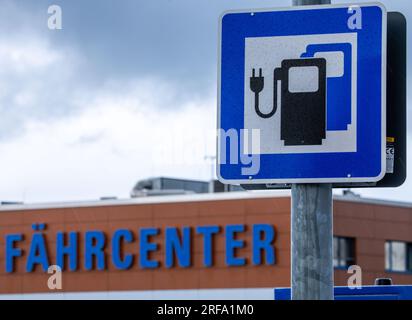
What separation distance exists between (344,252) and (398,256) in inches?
148

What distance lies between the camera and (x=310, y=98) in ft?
14.7

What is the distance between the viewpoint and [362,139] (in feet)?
14.8

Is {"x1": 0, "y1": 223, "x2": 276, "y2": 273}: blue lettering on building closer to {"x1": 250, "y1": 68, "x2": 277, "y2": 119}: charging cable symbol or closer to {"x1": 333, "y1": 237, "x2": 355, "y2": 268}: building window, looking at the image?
{"x1": 333, "y1": 237, "x2": 355, "y2": 268}: building window

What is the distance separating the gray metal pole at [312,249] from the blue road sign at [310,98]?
134mm

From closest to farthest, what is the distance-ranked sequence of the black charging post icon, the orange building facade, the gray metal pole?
the gray metal pole
the black charging post icon
the orange building facade

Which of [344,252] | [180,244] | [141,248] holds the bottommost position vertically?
[344,252]

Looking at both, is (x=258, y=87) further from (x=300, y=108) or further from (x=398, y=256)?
(x=398, y=256)

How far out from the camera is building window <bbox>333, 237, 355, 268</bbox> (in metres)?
54.3

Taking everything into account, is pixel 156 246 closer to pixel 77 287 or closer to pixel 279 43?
pixel 77 287

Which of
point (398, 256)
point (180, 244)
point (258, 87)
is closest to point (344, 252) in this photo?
point (398, 256)

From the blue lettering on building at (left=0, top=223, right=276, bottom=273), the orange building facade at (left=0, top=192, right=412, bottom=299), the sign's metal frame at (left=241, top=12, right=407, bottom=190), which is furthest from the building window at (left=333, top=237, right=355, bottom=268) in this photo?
the sign's metal frame at (left=241, top=12, right=407, bottom=190)

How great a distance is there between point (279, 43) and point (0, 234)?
54.9m

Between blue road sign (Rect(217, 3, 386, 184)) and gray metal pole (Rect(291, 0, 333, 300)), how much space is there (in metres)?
0.13
